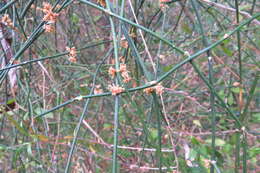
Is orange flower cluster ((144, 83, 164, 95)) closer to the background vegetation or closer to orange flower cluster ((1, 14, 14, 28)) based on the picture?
the background vegetation

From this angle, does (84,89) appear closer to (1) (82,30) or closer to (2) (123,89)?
(1) (82,30)

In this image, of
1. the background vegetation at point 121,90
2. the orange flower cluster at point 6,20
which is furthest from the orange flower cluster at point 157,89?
the orange flower cluster at point 6,20

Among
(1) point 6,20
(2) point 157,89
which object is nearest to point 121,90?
(2) point 157,89

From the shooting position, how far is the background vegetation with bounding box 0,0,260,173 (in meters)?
0.80

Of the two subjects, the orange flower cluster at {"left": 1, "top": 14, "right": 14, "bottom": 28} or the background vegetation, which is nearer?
the background vegetation

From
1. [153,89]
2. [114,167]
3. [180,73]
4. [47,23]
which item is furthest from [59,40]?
[114,167]

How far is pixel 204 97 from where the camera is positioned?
2.18m

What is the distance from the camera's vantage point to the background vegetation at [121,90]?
2.61 feet

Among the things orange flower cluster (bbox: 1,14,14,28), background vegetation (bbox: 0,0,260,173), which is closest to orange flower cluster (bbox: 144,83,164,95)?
background vegetation (bbox: 0,0,260,173)

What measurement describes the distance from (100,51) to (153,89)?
1724 millimetres

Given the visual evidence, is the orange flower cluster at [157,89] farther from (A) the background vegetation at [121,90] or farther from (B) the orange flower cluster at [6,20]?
(B) the orange flower cluster at [6,20]

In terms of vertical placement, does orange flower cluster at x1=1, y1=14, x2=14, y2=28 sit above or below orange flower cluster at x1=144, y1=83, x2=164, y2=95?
above

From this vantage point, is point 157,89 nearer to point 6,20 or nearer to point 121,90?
point 121,90

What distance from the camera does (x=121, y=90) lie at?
697 millimetres
